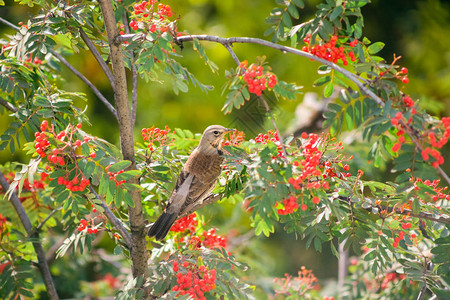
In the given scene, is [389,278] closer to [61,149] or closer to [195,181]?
[195,181]

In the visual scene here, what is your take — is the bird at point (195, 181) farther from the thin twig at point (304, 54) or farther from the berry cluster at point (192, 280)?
the thin twig at point (304, 54)

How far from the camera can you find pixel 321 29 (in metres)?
1.77

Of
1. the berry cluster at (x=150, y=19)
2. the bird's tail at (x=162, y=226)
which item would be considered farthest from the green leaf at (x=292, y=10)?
the bird's tail at (x=162, y=226)

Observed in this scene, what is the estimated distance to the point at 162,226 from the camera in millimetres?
2180

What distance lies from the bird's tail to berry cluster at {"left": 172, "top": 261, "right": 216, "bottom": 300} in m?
0.23

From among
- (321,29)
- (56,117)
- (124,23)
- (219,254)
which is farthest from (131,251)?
(321,29)

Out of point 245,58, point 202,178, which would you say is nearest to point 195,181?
point 202,178

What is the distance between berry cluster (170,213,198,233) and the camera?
2383 millimetres

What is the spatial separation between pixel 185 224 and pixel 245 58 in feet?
9.35

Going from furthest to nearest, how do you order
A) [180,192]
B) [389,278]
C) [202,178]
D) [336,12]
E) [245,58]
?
[245,58] → [389,278] → [202,178] → [180,192] → [336,12]

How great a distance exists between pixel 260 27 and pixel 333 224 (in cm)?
338

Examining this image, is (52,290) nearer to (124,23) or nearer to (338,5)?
(124,23)

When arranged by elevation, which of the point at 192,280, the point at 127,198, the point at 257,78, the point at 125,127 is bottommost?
the point at 192,280

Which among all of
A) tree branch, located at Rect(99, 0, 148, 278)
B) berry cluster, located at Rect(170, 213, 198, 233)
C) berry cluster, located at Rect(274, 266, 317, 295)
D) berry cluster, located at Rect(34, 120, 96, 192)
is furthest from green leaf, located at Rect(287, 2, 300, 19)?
berry cluster, located at Rect(274, 266, 317, 295)
